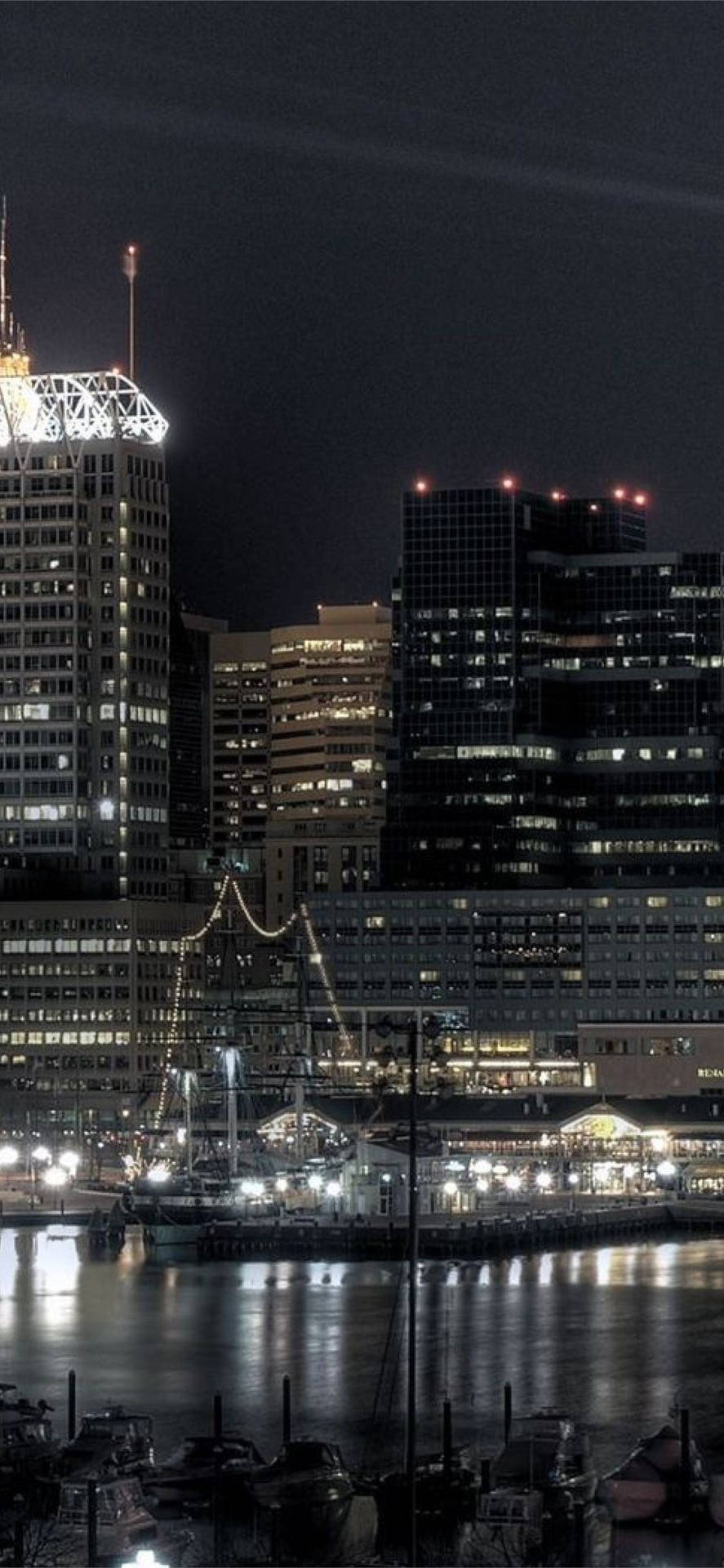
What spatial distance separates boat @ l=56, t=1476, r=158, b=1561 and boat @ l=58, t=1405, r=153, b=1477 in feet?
8.49

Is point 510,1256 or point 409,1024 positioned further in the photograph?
point 510,1256

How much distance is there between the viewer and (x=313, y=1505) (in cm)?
7831

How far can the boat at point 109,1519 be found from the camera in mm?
73500

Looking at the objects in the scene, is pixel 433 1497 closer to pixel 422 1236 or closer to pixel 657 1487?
pixel 657 1487

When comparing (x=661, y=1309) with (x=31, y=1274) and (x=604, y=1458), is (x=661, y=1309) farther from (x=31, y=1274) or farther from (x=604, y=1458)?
(x=604, y=1458)

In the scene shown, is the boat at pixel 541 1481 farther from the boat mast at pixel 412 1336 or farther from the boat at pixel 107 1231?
the boat at pixel 107 1231

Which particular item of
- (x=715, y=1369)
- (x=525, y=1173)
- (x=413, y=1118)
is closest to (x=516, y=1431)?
(x=413, y=1118)

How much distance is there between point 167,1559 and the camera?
73.8 meters

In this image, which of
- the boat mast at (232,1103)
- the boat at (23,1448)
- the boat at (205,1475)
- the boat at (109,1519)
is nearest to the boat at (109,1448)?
the boat at (23,1448)

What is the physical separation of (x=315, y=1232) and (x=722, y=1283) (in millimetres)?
22938

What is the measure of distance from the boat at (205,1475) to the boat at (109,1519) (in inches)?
100

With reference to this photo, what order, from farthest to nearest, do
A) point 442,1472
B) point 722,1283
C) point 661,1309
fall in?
point 722,1283
point 661,1309
point 442,1472

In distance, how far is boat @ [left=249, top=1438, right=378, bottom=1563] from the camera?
76.0 meters

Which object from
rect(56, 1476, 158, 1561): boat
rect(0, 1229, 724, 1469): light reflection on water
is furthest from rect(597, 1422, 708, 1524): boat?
rect(56, 1476, 158, 1561): boat
